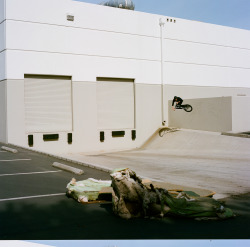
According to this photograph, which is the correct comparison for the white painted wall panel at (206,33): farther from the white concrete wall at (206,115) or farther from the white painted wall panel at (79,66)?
the white concrete wall at (206,115)

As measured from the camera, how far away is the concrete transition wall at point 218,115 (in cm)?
2148

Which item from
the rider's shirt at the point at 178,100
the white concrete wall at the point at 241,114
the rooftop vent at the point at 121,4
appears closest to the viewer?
the white concrete wall at the point at 241,114

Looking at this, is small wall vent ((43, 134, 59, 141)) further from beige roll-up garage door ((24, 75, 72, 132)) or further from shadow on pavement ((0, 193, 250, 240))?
shadow on pavement ((0, 193, 250, 240))

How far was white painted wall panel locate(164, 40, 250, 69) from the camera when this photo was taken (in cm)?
2560

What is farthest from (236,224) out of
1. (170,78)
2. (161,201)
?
(170,78)

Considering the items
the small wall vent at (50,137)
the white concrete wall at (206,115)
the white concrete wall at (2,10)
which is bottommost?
the small wall vent at (50,137)

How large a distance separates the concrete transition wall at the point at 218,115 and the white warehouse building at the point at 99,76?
0.21 feet

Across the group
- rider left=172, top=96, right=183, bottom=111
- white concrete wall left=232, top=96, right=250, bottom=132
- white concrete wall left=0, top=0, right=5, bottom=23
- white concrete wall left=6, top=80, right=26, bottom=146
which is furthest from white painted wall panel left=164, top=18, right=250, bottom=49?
white concrete wall left=6, top=80, right=26, bottom=146

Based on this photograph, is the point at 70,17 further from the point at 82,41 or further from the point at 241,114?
the point at 241,114

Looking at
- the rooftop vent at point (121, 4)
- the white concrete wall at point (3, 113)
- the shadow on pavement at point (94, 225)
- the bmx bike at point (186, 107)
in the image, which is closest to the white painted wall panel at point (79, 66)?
the white concrete wall at point (3, 113)

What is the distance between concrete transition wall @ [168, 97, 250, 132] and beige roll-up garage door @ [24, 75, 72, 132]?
27.0ft

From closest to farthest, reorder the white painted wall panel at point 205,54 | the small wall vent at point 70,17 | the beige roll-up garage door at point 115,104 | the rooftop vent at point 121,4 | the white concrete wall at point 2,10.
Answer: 1. the white concrete wall at point 2,10
2. the small wall vent at point 70,17
3. the beige roll-up garage door at point 115,104
4. the rooftop vent at point 121,4
5. the white painted wall panel at point 205,54

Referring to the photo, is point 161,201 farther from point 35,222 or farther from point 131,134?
point 131,134

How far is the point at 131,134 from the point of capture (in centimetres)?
2389
